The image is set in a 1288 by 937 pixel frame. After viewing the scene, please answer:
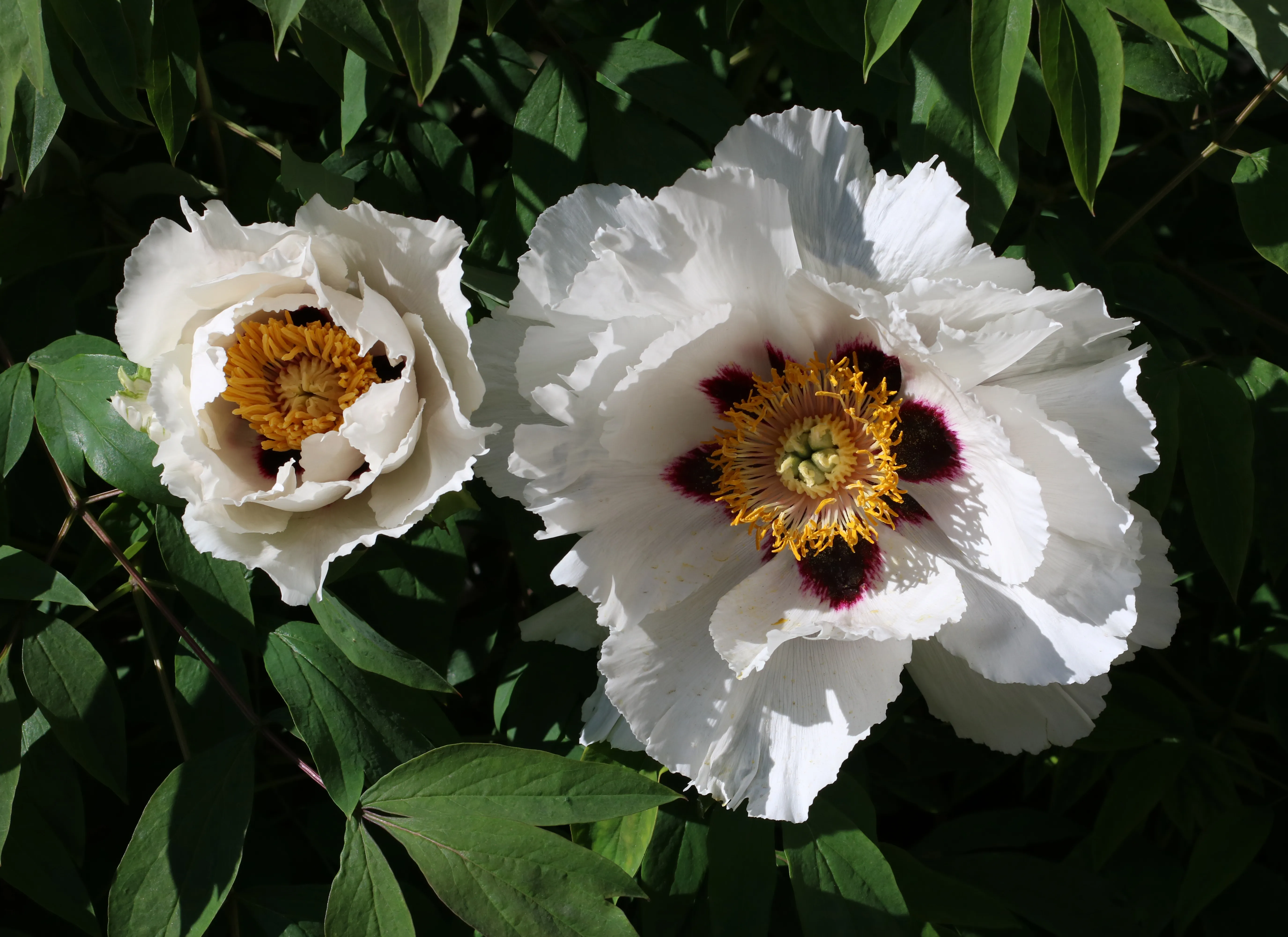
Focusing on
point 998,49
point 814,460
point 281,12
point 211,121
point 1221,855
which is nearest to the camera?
point 281,12

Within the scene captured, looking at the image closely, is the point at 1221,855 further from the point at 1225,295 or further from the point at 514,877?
the point at 514,877

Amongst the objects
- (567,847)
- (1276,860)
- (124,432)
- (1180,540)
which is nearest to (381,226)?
(124,432)

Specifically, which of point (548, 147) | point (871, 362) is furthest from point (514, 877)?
point (548, 147)

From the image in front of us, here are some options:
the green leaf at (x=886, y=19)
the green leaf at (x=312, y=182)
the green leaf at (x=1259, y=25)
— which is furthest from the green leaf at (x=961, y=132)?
the green leaf at (x=312, y=182)

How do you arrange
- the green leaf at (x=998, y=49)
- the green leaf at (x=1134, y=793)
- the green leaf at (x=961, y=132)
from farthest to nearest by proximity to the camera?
the green leaf at (x=1134, y=793), the green leaf at (x=961, y=132), the green leaf at (x=998, y=49)

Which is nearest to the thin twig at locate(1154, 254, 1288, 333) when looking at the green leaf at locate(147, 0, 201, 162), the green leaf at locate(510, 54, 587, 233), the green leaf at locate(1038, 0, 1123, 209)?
the green leaf at locate(1038, 0, 1123, 209)

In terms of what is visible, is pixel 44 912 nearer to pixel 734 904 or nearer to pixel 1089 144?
pixel 734 904

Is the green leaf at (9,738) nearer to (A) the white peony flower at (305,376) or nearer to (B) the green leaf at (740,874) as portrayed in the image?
(A) the white peony flower at (305,376)

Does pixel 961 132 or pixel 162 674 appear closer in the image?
pixel 961 132
